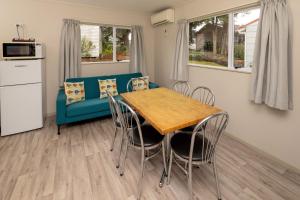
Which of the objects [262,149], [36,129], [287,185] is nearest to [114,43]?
[36,129]

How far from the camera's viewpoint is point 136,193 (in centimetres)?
187

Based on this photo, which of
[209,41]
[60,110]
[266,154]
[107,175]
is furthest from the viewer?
[209,41]

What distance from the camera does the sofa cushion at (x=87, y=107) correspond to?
3.27 m

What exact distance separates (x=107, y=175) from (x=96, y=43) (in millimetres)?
3257

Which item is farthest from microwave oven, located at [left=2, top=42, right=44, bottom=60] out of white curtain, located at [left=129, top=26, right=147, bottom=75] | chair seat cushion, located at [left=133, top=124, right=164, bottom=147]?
chair seat cushion, located at [left=133, top=124, right=164, bottom=147]

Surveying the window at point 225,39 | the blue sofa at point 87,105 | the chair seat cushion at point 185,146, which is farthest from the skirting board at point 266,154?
the blue sofa at point 87,105

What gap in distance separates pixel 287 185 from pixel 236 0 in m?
2.52

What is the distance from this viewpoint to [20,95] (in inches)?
121

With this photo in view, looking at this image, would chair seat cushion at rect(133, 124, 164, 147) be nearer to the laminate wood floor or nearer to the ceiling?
the laminate wood floor

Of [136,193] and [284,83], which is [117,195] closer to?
[136,193]

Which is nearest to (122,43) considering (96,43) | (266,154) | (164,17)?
(96,43)

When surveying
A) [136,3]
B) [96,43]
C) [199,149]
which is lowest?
[199,149]

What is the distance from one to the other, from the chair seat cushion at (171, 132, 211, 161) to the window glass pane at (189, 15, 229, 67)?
71.9 inches

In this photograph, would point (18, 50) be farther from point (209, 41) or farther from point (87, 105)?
point (209, 41)
